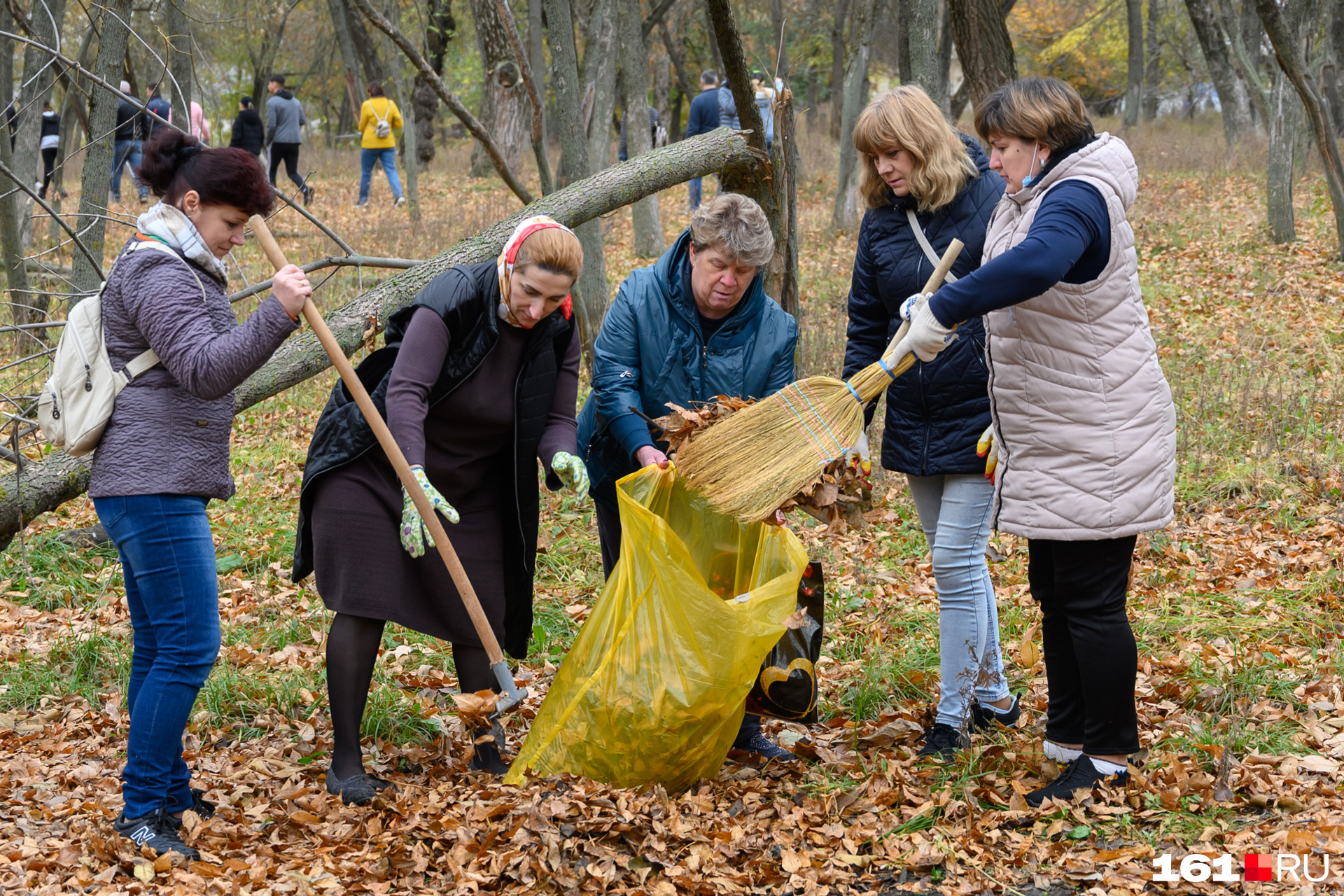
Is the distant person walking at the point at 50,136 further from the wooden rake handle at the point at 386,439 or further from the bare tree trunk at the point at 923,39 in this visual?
the wooden rake handle at the point at 386,439

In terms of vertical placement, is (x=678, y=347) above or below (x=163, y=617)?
above

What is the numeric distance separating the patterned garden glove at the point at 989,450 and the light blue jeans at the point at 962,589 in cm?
10

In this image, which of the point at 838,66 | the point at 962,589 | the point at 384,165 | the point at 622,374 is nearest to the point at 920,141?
the point at 622,374

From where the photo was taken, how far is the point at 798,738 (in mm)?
3553

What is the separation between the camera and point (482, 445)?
9.94 ft

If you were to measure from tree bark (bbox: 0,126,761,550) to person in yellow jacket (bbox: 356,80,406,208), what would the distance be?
8.43 m

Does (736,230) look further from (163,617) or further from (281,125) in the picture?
(281,125)

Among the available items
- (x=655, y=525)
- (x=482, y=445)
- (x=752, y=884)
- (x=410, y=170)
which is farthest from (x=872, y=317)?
(x=410, y=170)

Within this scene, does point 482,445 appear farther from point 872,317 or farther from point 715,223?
point 872,317

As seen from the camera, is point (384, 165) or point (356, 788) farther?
point (384, 165)

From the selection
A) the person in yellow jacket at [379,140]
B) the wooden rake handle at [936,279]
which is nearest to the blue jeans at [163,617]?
the wooden rake handle at [936,279]

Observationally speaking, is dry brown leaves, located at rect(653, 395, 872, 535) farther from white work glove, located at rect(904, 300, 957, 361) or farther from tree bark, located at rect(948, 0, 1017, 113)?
tree bark, located at rect(948, 0, 1017, 113)

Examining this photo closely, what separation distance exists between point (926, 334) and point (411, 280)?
2.75 m

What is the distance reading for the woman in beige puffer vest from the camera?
246 centimetres
